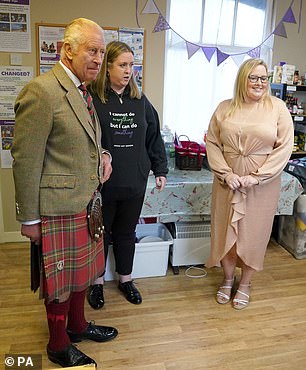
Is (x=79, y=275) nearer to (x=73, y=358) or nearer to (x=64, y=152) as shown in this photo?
(x=73, y=358)

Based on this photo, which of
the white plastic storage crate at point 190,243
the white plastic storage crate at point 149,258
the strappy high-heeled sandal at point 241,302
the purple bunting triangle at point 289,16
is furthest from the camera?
the purple bunting triangle at point 289,16

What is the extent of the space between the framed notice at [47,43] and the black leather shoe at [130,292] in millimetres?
1639

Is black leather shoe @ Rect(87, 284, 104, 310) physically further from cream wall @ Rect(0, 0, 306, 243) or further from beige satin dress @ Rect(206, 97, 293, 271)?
cream wall @ Rect(0, 0, 306, 243)

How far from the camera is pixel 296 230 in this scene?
111 inches

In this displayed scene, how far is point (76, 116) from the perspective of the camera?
1.37 meters

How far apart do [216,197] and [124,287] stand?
31.0 inches

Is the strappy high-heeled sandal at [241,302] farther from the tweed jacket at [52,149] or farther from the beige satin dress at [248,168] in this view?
the tweed jacket at [52,149]

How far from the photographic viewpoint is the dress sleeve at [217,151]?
6.79 ft

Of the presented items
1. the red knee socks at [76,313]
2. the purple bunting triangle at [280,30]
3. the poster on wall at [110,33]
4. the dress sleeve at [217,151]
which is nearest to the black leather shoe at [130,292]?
the red knee socks at [76,313]

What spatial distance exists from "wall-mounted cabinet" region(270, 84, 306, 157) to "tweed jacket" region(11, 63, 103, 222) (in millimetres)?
2143

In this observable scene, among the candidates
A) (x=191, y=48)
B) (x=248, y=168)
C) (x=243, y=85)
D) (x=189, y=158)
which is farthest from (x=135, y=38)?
(x=248, y=168)

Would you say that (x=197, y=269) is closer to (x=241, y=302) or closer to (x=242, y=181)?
(x=241, y=302)

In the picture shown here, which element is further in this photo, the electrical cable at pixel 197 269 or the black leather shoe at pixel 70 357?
the electrical cable at pixel 197 269

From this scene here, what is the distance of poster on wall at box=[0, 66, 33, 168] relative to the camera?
2.68m
